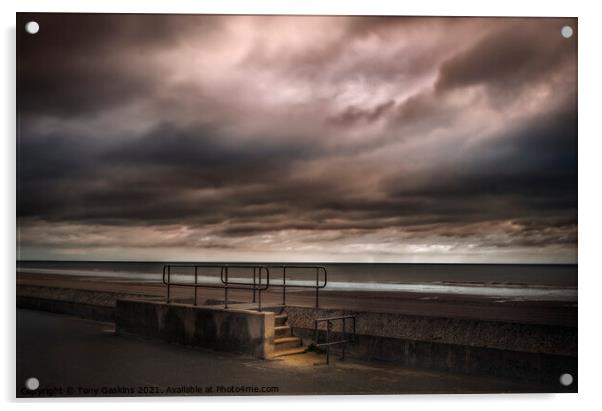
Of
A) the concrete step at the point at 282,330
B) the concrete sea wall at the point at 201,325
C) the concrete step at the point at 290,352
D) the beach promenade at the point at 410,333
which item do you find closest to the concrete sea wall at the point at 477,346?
the beach promenade at the point at 410,333

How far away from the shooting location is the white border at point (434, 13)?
509 centimetres

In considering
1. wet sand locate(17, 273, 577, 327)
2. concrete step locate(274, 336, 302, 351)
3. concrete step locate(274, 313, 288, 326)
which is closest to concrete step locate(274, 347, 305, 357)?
A: concrete step locate(274, 336, 302, 351)

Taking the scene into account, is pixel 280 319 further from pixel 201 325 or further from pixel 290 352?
pixel 201 325

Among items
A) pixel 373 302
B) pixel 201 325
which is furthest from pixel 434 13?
pixel 201 325

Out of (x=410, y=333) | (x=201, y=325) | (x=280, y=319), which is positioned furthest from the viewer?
(x=280, y=319)

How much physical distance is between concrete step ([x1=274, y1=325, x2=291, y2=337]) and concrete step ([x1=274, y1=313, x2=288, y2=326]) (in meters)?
0.08

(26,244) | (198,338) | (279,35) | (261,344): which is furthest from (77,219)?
(279,35)

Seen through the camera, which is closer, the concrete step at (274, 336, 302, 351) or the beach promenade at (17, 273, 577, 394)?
the beach promenade at (17, 273, 577, 394)

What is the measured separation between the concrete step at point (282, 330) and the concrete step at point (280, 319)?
0.08m

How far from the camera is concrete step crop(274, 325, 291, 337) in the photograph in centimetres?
589

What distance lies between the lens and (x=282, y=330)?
5.94m

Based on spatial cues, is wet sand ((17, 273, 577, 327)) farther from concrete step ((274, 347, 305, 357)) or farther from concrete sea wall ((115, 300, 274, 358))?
concrete step ((274, 347, 305, 357))

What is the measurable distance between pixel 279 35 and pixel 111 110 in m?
1.56

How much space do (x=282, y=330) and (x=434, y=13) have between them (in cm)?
315
